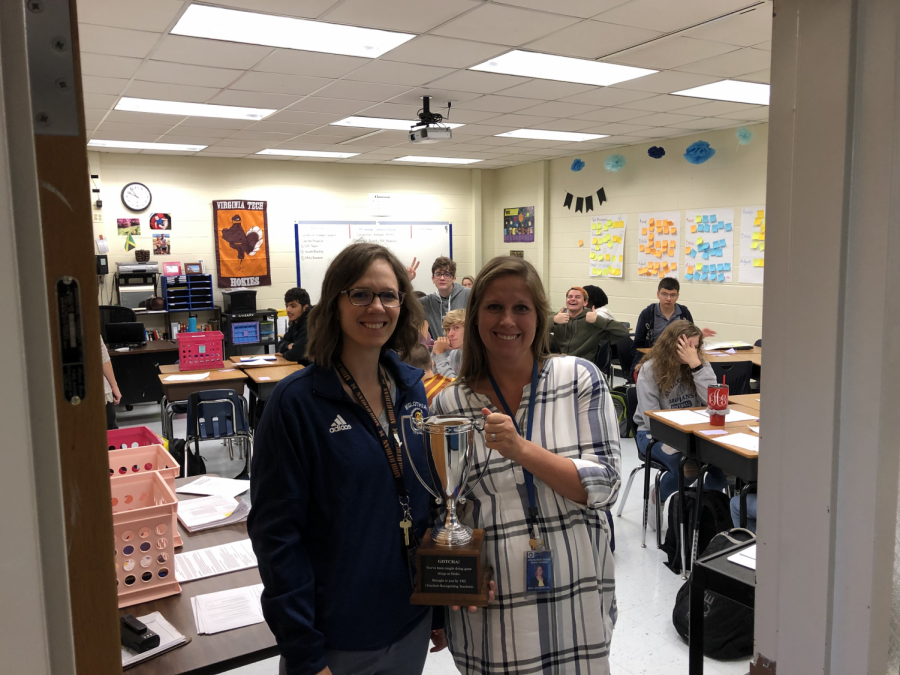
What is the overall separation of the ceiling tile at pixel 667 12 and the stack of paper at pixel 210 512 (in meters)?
3.12

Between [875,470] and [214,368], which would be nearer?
[875,470]

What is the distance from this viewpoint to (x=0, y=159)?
0.53 metres

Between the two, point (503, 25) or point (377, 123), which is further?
point (377, 123)

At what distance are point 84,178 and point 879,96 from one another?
91 cm

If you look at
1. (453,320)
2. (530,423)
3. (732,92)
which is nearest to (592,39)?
(453,320)

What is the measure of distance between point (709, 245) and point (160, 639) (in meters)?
7.14

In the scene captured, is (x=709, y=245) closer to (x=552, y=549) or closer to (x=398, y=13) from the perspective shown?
(x=398, y=13)

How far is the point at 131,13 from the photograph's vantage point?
3357 millimetres

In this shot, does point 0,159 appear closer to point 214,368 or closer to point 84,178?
point 84,178

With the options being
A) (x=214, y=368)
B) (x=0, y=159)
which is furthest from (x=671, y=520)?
(x=214, y=368)

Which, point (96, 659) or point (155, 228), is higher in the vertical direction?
point (155, 228)

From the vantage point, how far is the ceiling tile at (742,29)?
3.57 metres

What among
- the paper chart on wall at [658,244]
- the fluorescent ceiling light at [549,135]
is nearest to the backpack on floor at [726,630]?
the fluorescent ceiling light at [549,135]

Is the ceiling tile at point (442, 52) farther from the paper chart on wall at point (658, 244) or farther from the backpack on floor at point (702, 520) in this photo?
the paper chart on wall at point (658, 244)
